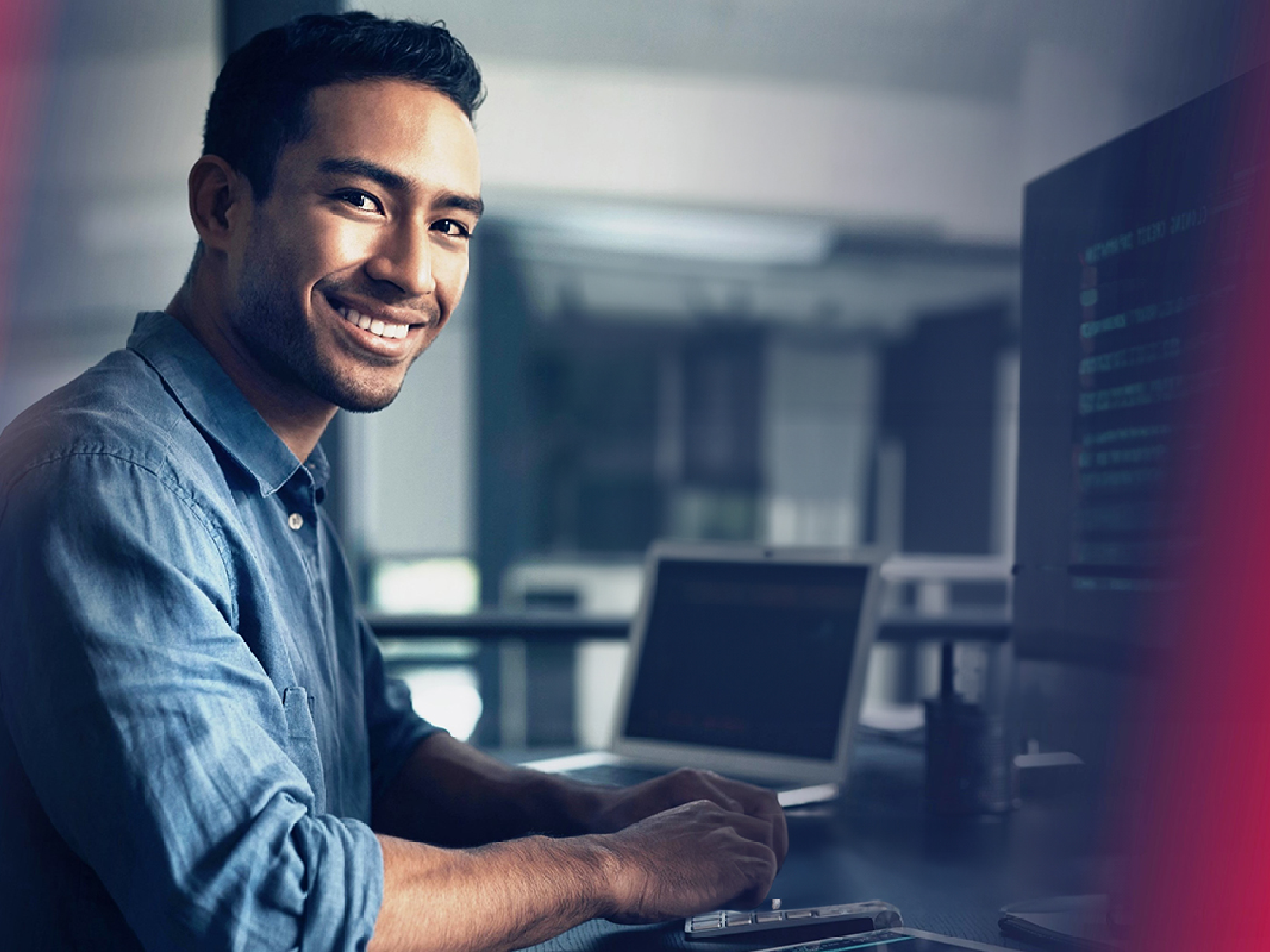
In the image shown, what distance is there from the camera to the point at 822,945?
599mm

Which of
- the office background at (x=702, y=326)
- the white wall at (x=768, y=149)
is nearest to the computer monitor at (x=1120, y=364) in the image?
the office background at (x=702, y=326)

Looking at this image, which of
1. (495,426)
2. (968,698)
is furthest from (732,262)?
(968,698)

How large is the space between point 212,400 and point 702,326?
348 cm

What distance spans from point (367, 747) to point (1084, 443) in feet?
2.38

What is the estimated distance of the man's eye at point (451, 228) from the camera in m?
0.86

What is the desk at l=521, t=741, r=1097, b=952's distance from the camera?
0.67 m

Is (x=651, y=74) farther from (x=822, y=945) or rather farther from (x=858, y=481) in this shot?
(x=822, y=945)

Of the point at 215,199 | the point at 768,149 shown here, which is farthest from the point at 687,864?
the point at 768,149

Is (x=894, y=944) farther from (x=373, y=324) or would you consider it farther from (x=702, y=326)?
(x=702, y=326)

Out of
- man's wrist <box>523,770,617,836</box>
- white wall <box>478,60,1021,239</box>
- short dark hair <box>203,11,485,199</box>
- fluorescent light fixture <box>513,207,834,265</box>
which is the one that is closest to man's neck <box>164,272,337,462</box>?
short dark hair <box>203,11,485,199</box>

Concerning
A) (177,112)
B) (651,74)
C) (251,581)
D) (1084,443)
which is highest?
(651,74)

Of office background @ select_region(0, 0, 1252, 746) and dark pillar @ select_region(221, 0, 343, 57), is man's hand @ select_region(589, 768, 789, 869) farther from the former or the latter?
office background @ select_region(0, 0, 1252, 746)
